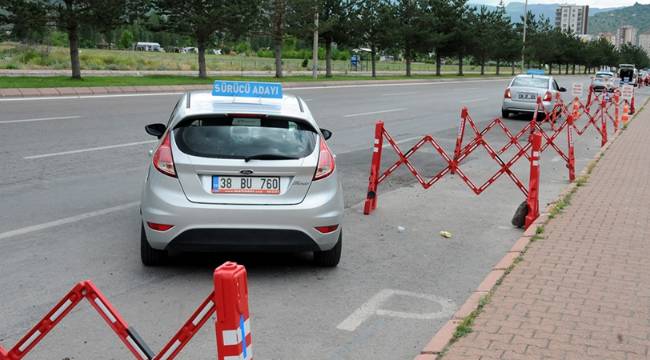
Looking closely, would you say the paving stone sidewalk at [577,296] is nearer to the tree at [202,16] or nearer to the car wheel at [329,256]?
the car wheel at [329,256]

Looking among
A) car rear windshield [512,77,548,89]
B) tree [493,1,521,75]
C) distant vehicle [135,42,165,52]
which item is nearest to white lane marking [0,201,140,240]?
car rear windshield [512,77,548,89]

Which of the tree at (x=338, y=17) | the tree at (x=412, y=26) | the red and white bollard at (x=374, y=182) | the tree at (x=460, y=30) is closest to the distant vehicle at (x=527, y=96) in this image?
the red and white bollard at (x=374, y=182)

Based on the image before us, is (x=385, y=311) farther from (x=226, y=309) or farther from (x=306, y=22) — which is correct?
(x=306, y=22)

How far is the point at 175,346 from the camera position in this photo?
10.7 feet

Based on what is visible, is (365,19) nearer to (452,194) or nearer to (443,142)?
(443,142)

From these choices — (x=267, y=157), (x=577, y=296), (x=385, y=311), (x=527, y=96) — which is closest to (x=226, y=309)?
(x=385, y=311)

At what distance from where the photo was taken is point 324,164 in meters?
6.15

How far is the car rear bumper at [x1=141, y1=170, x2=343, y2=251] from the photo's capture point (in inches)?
224

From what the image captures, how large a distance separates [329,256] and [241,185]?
107 centimetres

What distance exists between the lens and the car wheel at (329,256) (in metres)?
6.31

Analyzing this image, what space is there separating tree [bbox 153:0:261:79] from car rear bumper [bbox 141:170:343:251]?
29.5m

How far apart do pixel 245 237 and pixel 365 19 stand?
47.7 metres

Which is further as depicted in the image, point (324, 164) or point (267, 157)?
point (324, 164)

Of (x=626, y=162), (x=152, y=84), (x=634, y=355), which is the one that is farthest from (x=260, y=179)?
(x=152, y=84)
